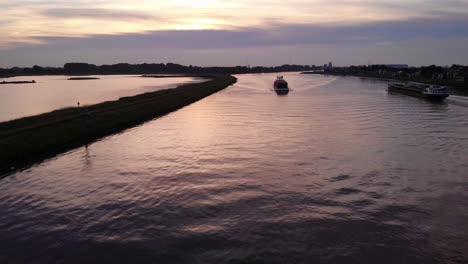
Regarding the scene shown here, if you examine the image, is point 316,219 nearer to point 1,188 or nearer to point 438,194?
point 438,194

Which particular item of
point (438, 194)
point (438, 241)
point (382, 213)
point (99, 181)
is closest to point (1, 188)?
point (99, 181)

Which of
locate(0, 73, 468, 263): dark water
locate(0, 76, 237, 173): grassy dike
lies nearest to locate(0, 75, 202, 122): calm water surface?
locate(0, 76, 237, 173): grassy dike

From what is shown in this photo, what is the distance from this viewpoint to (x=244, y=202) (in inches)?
680

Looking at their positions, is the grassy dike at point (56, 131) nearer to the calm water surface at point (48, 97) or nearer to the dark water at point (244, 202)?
the dark water at point (244, 202)

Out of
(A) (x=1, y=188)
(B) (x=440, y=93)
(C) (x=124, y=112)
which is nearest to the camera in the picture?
(A) (x=1, y=188)

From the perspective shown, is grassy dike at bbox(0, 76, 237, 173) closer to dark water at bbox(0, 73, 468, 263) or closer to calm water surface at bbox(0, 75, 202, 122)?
dark water at bbox(0, 73, 468, 263)

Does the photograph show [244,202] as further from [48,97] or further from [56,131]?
[48,97]

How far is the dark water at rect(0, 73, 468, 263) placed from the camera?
13.1 m

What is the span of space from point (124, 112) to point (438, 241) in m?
36.3

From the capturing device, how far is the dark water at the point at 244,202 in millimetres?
13078

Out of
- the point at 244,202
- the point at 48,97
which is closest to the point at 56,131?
the point at 244,202

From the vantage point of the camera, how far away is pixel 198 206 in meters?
16.9

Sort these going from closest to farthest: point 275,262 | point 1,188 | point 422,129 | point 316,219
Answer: point 275,262 → point 316,219 → point 1,188 → point 422,129

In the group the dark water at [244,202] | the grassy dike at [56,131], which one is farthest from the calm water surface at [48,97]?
the dark water at [244,202]
